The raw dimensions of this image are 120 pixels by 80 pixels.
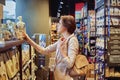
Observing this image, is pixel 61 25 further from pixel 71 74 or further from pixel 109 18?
pixel 109 18

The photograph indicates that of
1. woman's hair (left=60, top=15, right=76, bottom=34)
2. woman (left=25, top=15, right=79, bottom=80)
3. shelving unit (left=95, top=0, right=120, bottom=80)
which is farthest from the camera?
shelving unit (left=95, top=0, right=120, bottom=80)

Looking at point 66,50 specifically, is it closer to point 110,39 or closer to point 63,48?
point 63,48

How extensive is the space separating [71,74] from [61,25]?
2.20 feet

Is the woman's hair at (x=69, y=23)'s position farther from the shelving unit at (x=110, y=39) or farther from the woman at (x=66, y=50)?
the shelving unit at (x=110, y=39)

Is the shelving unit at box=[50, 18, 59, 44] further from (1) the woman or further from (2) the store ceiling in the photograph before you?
(1) the woman

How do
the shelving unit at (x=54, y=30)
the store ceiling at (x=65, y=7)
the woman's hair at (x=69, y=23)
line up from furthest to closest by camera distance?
the store ceiling at (x=65, y=7) → the shelving unit at (x=54, y=30) → the woman's hair at (x=69, y=23)

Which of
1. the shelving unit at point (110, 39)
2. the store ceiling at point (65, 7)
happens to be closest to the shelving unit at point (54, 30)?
the store ceiling at point (65, 7)

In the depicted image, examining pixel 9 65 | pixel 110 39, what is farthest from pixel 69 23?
pixel 110 39

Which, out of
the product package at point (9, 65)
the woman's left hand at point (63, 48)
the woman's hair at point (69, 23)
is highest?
the woman's hair at point (69, 23)

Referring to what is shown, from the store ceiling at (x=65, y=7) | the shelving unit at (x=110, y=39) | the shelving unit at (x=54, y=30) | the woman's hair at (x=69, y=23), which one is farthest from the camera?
the store ceiling at (x=65, y=7)

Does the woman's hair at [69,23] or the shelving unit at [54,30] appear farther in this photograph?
the shelving unit at [54,30]

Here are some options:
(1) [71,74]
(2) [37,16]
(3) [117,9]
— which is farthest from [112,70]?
(2) [37,16]

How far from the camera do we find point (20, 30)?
288 cm

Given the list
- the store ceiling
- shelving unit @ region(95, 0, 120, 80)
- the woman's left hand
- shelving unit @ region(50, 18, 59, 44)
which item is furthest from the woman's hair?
the store ceiling
